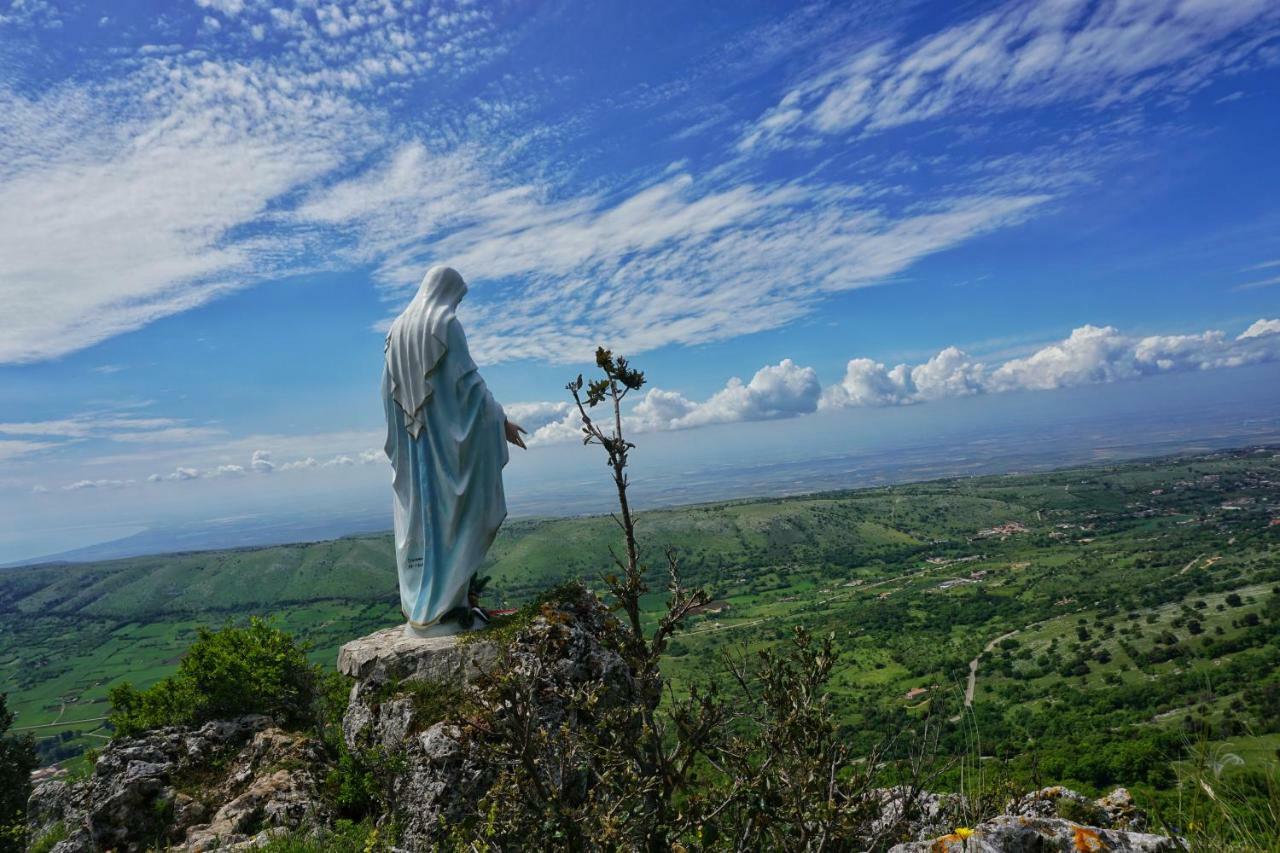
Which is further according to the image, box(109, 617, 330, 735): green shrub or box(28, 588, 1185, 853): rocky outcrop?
box(109, 617, 330, 735): green shrub

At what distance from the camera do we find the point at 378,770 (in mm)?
9297

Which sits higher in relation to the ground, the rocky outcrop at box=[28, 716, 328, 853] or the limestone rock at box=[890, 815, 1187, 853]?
the limestone rock at box=[890, 815, 1187, 853]

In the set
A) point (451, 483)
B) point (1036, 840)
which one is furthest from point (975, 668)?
point (1036, 840)

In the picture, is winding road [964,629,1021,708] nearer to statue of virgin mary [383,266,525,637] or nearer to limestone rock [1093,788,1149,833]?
limestone rock [1093,788,1149,833]

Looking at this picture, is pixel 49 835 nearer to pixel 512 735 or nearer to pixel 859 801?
pixel 512 735

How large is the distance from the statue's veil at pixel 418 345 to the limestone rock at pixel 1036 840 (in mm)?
10221

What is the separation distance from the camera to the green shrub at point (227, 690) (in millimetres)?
12969

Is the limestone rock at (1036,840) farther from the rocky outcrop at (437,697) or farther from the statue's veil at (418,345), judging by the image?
the statue's veil at (418,345)

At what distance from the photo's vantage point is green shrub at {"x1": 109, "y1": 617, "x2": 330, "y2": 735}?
12969 mm

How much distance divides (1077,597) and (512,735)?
10343 centimetres

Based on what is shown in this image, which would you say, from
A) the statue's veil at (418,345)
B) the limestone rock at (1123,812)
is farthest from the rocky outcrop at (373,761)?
the statue's veil at (418,345)

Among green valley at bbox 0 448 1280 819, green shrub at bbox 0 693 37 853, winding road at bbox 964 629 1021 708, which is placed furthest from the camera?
winding road at bbox 964 629 1021 708

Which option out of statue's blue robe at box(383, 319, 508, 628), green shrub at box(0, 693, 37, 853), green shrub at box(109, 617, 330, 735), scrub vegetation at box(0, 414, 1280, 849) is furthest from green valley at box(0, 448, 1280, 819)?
green shrub at box(0, 693, 37, 853)

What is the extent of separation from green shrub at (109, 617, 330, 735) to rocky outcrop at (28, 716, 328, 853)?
0.59 meters
